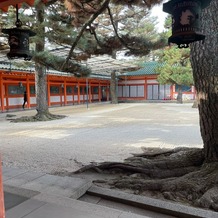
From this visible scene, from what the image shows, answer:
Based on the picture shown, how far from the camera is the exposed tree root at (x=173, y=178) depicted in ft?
9.24

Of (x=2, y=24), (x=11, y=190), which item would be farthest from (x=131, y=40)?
(x=2, y=24)

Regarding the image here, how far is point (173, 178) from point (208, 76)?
1.50 meters

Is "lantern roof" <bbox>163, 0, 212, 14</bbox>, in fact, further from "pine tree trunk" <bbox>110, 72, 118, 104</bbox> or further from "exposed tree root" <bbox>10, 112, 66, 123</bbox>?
"pine tree trunk" <bbox>110, 72, 118, 104</bbox>

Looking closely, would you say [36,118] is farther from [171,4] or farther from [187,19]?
[187,19]

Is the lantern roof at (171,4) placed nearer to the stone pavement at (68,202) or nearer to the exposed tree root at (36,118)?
the stone pavement at (68,202)

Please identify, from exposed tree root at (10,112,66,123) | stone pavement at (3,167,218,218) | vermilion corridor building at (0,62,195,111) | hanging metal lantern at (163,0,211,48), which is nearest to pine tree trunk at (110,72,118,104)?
vermilion corridor building at (0,62,195,111)

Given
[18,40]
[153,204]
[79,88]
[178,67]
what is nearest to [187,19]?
[153,204]

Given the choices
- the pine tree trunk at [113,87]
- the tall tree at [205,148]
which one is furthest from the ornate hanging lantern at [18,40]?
the pine tree trunk at [113,87]

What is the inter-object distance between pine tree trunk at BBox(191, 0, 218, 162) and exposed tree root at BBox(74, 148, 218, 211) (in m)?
0.32

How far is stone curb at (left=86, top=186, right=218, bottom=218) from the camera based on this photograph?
238 centimetres

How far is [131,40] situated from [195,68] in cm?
287

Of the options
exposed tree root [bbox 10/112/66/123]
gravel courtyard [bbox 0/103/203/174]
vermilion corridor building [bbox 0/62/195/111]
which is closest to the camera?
gravel courtyard [bbox 0/103/203/174]

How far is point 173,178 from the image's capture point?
10.5 feet

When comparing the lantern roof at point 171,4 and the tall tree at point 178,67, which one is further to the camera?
the tall tree at point 178,67
